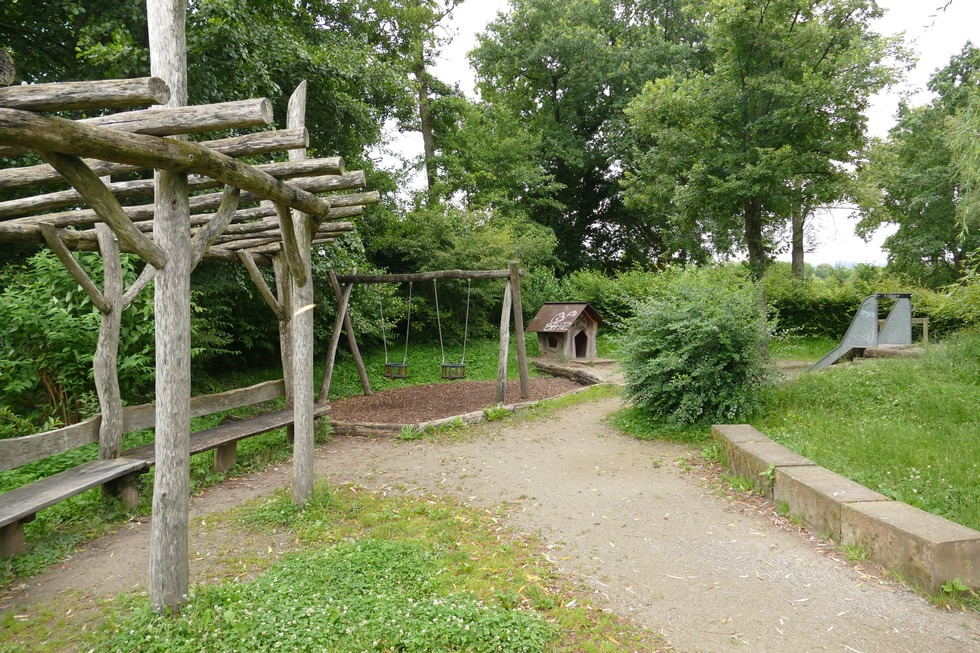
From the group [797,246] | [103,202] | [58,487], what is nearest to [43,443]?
[58,487]

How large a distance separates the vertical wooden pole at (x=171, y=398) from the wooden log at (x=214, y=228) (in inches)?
5.2

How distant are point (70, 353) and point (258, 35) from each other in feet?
18.4

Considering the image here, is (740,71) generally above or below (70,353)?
above

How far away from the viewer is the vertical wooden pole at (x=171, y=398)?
3.29 m

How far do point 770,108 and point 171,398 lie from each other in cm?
1395

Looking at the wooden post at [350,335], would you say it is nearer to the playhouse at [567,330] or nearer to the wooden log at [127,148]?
A: the playhouse at [567,330]

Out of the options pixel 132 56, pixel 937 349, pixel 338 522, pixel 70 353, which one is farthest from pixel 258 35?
pixel 937 349

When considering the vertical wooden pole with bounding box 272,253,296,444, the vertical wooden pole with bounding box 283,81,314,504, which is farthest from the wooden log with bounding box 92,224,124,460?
the vertical wooden pole with bounding box 272,253,296,444

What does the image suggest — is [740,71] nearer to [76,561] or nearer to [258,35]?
[258,35]

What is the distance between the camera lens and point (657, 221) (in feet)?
84.8

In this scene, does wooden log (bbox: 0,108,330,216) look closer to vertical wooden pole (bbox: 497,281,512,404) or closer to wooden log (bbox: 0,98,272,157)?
wooden log (bbox: 0,98,272,157)

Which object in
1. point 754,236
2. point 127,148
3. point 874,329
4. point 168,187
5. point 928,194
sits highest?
point 928,194

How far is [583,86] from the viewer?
24.6m

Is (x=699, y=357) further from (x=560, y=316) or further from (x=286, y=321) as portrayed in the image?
(x=560, y=316)
